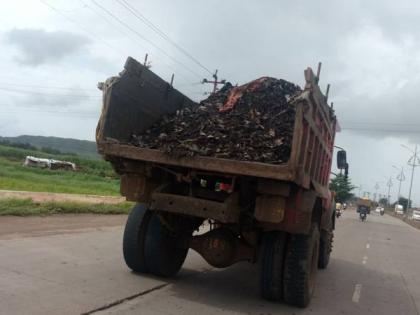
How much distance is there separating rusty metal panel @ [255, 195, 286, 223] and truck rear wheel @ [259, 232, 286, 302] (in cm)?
78

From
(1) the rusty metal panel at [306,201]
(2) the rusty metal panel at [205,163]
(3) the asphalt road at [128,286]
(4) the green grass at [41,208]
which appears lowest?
(3) the asphalt road at [128,286]

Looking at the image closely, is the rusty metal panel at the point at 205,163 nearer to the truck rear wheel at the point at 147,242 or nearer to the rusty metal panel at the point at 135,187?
the rusty metal panel at the point at 135,187

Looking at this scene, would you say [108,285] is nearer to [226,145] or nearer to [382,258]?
[226,145]

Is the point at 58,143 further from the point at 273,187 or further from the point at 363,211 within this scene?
the point at 273,187

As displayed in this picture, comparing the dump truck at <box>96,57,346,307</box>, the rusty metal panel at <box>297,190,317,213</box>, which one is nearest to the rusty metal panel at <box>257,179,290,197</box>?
the dump truck at <box>96,57,346,307</box>

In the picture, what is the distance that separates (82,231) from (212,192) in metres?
5.62

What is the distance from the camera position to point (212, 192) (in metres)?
6.89

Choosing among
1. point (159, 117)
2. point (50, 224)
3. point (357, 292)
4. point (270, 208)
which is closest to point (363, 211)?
point (50, 224)

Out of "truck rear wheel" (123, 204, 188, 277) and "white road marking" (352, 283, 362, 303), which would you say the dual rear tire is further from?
"white road marking" (352, 283, 362, 303)

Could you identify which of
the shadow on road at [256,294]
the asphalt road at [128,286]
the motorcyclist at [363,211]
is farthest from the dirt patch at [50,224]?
the motorcyclist at [363,211]

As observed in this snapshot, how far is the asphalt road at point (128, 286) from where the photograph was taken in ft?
19.4

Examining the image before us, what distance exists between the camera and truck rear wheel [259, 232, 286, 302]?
22.5 ft

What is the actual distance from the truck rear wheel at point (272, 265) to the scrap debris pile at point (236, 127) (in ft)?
3.88

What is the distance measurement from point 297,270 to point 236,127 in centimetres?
191
